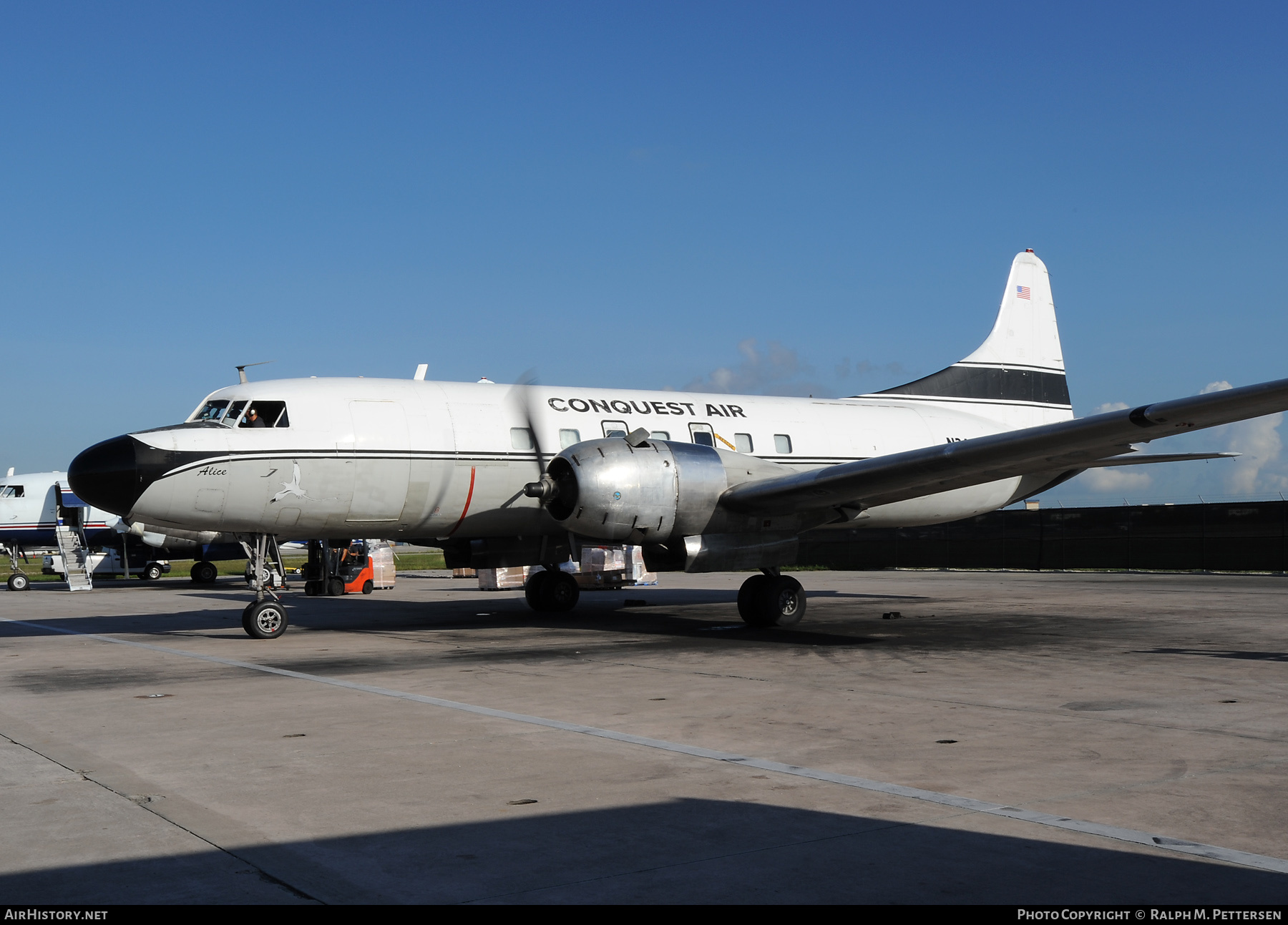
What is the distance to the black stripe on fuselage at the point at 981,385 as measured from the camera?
23.3m

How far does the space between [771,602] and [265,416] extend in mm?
8187

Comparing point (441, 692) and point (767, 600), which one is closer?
point (441, 692)

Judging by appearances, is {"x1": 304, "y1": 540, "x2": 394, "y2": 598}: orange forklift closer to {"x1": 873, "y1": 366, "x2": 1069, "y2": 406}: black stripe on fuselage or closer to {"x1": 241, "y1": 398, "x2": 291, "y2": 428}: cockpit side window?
{"x1": 241, "y1": 398, "x2": 291, "y2": 428}: cockpit side window

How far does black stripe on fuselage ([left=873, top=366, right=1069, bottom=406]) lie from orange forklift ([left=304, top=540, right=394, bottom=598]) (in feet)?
46.1

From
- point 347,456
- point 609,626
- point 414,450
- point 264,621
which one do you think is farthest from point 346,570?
point 347,456

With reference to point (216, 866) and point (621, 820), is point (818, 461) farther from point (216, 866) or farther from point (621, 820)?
point (216, 866)

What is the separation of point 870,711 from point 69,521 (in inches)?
1443

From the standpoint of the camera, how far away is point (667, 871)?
4.74 m

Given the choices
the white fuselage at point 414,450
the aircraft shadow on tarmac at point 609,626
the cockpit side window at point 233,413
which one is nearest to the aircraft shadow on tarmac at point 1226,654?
the aircraft shadow on tarmac at point 609,626

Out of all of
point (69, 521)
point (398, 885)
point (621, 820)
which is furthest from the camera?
point (69, 521)

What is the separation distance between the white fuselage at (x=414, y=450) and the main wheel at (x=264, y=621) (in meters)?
1.23

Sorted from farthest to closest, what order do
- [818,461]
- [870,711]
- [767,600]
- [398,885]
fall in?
[818,461]
[767,600]
[870,711]
[398,885]

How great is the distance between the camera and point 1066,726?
8094 mm

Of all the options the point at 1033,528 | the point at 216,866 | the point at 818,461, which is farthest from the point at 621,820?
the point at 1033,528
